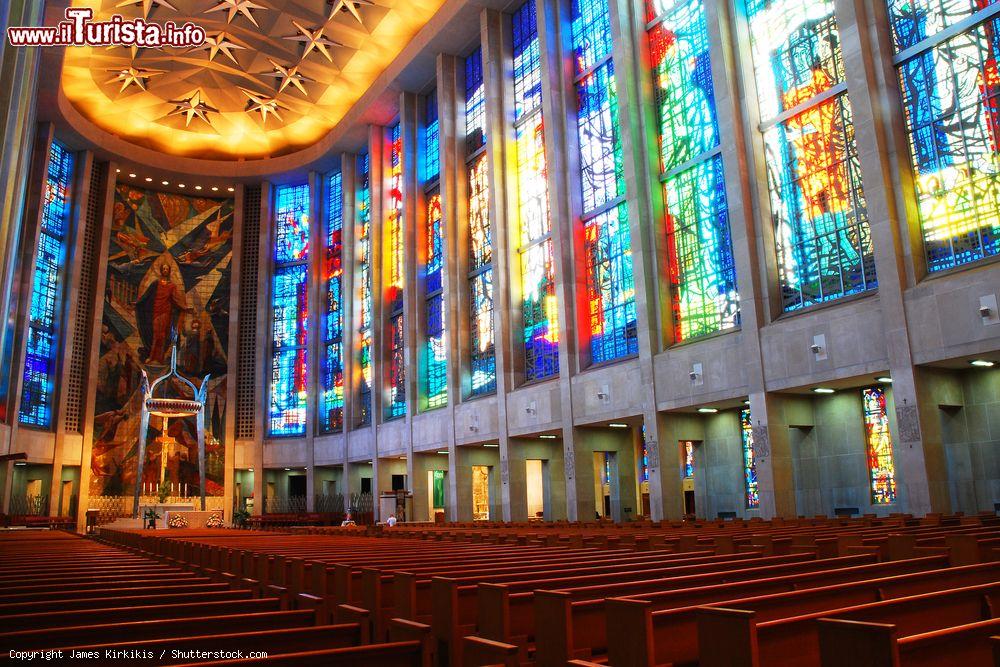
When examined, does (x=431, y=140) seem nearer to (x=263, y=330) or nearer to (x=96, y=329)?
Result: (x=263, y=330)

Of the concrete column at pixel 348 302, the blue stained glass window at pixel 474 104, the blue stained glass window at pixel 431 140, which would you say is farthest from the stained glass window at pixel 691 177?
the concrete column at pixel 348 302

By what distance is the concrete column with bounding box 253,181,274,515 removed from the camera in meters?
32.7

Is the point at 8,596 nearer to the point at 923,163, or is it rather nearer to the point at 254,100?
the point at 923,163

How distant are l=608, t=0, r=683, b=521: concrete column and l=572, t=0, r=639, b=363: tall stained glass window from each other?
0.74 m

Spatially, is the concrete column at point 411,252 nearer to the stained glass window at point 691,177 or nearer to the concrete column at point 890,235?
the stained glass window at point 691,177

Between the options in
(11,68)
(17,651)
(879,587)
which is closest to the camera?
(17,651)

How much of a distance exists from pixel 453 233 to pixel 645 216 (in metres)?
8.22

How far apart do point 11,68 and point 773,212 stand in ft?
49.6

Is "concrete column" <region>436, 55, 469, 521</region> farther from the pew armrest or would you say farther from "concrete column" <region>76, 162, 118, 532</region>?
the pew armrest

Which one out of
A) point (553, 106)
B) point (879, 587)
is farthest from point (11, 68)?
point (879, 587)

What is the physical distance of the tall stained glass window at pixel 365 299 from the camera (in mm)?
29984

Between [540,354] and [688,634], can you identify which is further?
[540,354]

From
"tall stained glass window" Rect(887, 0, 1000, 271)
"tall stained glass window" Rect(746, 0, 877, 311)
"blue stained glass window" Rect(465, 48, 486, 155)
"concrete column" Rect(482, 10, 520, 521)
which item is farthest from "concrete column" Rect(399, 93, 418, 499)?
"tall stained glass window" Rect(887, 0, 1000, 271)

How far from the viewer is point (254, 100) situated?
3062 cm
